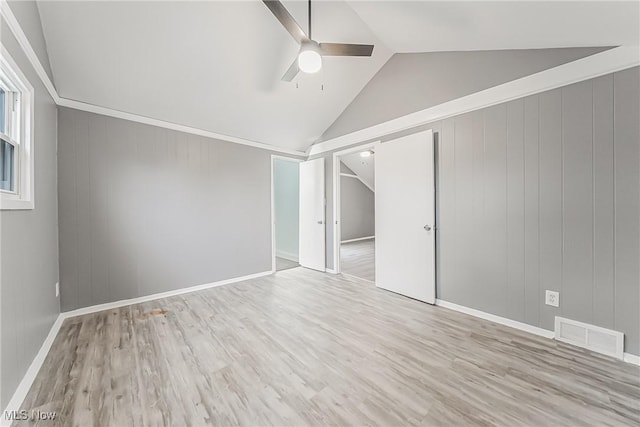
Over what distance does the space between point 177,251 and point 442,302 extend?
3423 millimetres

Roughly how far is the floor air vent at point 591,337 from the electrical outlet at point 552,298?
0.40ft

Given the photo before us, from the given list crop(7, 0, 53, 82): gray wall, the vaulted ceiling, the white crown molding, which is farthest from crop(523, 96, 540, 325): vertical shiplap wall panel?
crop(7, 0, 53, 82): gray wall

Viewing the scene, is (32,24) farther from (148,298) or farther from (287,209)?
(287,209)

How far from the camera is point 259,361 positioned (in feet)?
5.95

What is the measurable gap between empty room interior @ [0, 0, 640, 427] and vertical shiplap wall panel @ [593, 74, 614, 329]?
1cm

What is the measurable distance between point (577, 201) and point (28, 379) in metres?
4.19

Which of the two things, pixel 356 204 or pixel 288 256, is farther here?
pixel 356 204

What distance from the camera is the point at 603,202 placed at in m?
1.86

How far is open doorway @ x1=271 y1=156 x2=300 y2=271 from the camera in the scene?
553cm

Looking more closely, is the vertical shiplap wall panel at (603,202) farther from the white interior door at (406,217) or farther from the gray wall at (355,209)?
the gray wall at (355,209)

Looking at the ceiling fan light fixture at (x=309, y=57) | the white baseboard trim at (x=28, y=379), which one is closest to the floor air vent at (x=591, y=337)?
the ceiling fan light fixture at (x=309, y=57)

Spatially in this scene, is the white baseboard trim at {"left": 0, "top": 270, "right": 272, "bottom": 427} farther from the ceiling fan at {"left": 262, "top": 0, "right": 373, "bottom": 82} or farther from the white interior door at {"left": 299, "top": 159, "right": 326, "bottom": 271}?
the ceiling fan at {"left": 262, "top": 0, "right": 373, "bottom": 82}

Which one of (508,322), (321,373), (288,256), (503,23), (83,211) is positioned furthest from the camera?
(288,256)

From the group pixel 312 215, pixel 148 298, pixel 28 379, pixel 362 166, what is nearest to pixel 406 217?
pixel 312 215
